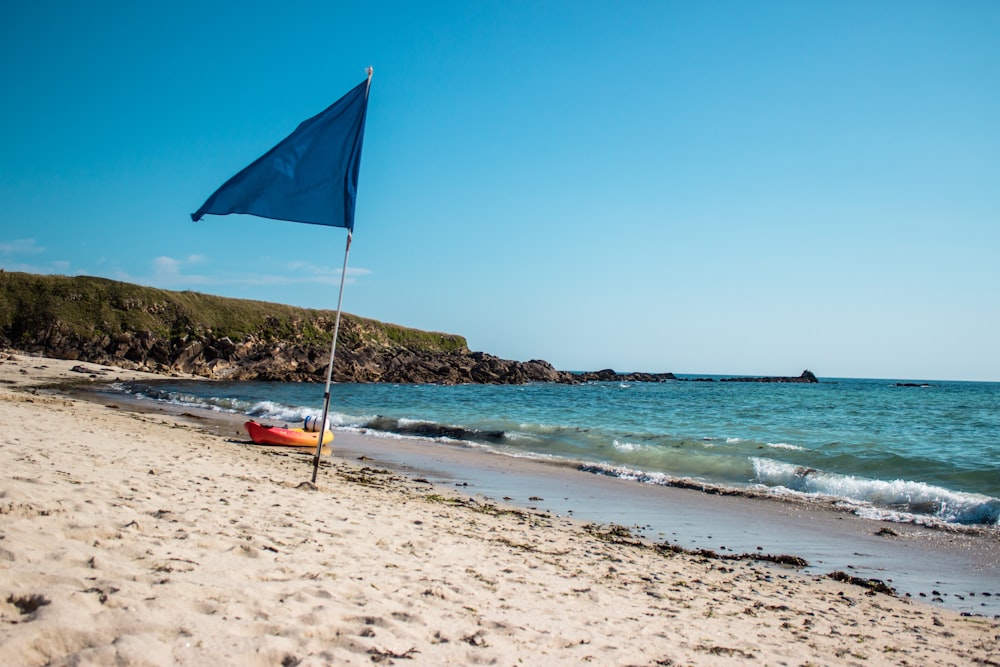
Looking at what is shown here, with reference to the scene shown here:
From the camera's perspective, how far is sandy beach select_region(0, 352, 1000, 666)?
11.5ft

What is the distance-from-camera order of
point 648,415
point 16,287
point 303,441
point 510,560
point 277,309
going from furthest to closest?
1. point 277,309
2. point 16,287
3. point 648,415
4. point 303,441
5. point 510,560

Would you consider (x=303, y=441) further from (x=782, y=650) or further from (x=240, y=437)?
(x=782, y=650)

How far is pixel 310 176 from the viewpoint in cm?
854

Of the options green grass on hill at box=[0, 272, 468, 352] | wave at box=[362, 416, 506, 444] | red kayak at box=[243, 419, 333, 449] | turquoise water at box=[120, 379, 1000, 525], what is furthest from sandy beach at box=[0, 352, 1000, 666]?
green grass on hill at box=[0, 272, 468, 352]

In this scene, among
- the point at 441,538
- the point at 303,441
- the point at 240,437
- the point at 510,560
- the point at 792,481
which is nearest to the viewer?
the point at 510,560

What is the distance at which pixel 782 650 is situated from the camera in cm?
474

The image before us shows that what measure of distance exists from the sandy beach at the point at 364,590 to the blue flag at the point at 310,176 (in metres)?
3.71

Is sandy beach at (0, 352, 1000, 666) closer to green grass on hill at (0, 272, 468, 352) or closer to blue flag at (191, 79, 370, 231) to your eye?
blue flag at (191, 79, 370, 231)

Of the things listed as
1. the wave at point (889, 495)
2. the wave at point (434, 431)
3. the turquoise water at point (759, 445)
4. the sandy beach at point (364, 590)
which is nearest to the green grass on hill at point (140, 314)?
the turquoise water at point (759, 445)

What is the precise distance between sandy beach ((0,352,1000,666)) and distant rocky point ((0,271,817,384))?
2069 inches

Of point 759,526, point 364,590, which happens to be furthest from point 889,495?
point 364,590

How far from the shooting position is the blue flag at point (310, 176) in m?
8.10

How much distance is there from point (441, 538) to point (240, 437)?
12.2 m

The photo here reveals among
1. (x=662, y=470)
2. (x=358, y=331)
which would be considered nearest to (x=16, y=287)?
(x=358, y=331)
